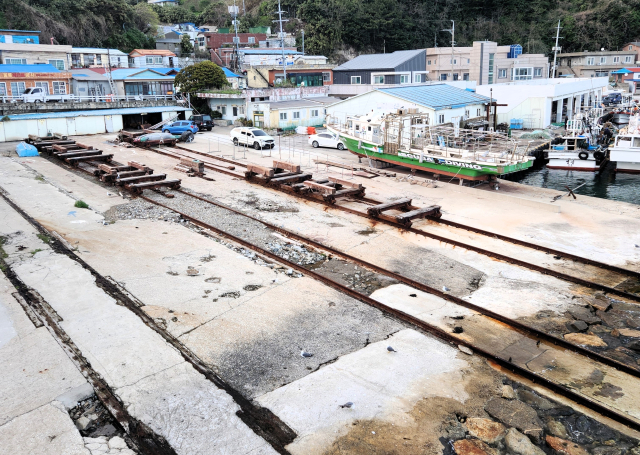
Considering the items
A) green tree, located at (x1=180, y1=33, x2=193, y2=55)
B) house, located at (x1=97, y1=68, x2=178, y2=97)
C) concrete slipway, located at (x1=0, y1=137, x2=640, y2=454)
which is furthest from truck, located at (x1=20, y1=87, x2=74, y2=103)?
green tree, located at (x1=180, y1=33, x2=193, y2=55)

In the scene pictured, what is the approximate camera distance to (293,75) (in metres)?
53.5

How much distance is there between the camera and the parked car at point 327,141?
119ft

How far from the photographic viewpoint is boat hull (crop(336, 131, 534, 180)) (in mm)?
25878

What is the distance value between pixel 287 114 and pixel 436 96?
42.4ft

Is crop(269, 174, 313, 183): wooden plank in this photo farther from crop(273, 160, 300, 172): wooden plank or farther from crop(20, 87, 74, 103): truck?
crop(20, 87, 74, 103): truck

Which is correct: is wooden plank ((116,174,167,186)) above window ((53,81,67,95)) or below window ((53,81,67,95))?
below

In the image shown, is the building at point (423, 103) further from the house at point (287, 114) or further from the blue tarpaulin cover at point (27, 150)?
the blue tarpaulin cover at point (27, 150)

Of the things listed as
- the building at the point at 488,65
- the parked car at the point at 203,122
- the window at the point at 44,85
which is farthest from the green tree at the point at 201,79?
the building at the point at 488,65

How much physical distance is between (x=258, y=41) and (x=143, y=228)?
69327 mm

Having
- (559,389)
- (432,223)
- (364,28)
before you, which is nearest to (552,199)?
(432,223)

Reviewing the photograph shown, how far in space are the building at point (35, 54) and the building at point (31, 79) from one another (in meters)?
3.32

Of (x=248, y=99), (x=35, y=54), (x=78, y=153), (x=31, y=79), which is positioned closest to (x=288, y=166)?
(x=78, y=153)

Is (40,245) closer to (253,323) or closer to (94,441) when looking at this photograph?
(253,323)

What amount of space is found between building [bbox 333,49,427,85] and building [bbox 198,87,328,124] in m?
5.29
